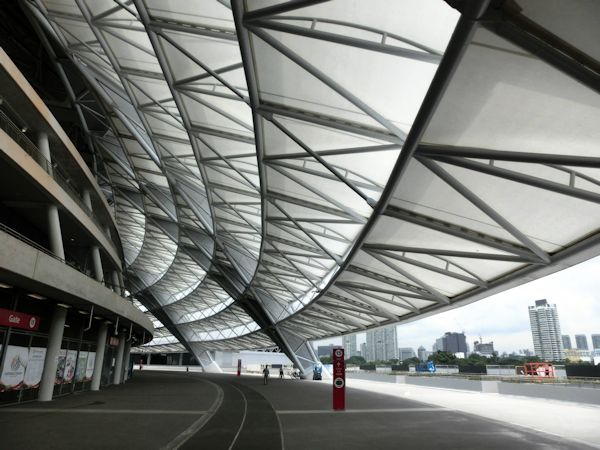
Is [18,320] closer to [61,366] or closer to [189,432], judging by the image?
[61,366]

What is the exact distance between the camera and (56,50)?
22328mm

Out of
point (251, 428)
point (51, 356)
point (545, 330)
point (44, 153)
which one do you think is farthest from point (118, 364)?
point (545, 330)

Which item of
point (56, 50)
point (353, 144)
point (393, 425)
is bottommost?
point (393, 425)

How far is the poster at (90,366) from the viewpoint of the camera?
89.0ft

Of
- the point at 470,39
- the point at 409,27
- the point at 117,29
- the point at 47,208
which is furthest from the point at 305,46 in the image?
the point at 47,208

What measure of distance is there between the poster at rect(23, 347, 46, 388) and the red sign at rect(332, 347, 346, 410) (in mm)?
14557

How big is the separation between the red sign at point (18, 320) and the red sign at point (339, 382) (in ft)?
47.6

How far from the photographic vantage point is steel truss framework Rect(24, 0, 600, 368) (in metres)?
7.03

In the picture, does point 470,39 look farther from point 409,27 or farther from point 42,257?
point 42,257

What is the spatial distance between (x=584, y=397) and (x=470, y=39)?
2737cm

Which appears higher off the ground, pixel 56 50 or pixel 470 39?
pixel 56 50

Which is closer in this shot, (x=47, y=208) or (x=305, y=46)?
(x=305, y=46)

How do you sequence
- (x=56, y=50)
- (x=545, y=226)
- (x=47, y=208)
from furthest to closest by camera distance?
(x=56, y=50), (x=47, y=208), (x=545, y=226)

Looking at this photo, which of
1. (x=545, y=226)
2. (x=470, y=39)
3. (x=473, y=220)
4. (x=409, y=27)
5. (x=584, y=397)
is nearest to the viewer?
(x=470, y=39)
